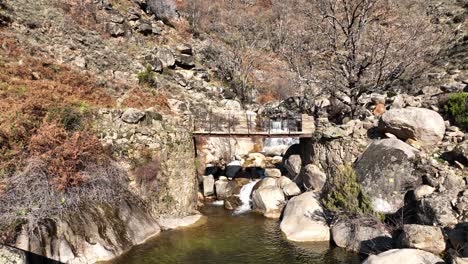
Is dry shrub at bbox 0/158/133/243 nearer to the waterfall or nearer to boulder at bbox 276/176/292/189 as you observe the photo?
the waterfall

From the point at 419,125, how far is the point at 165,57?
3852 centimetres

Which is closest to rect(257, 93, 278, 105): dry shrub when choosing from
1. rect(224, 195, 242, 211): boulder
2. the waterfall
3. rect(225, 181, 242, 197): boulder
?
the waterfall

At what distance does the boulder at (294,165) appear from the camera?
27444 millimetres

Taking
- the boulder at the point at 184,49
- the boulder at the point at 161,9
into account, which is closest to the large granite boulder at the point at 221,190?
the boulder at the point at 184,49

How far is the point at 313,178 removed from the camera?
A: 945 inches

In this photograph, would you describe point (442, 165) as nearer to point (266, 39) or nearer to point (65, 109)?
point (65, 109)

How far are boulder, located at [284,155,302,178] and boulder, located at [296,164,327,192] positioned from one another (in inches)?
85.9

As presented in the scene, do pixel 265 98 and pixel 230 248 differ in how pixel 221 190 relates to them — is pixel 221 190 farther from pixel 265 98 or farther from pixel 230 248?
pixel 265 98

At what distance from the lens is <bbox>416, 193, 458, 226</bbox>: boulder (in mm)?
14711

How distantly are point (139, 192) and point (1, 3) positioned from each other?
29.9 m

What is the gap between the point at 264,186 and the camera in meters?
26.2

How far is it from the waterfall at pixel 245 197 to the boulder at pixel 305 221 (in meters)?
4.28

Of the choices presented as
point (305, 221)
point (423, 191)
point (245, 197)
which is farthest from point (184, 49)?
point (423, 191)

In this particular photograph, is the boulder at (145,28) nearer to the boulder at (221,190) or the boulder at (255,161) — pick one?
the boulder at (255,161)
